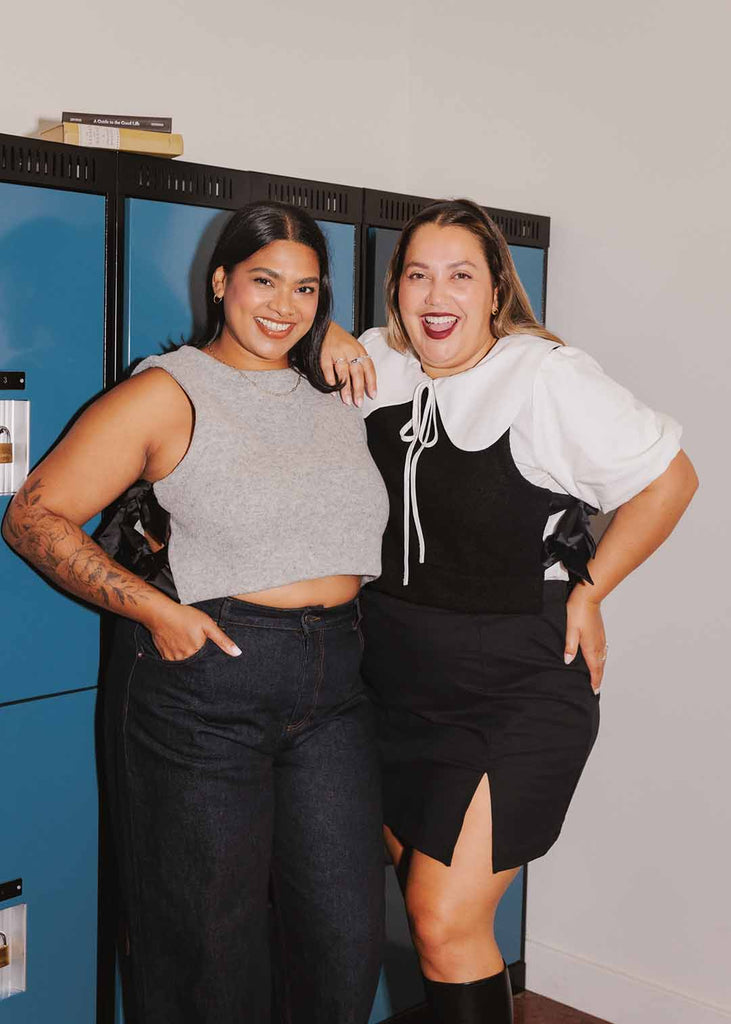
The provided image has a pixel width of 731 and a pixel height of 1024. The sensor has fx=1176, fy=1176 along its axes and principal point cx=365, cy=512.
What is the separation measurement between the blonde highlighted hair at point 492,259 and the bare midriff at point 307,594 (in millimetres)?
515

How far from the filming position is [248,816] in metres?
1.82

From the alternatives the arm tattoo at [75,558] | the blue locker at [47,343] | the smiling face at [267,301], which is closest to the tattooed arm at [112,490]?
the arm tattoo at [75,558]

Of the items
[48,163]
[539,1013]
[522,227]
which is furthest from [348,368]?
[539,1013]

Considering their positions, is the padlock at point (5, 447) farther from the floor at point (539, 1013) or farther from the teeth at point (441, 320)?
the floor at point (539, 1013)

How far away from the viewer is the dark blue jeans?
70.7 inches

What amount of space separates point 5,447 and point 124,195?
0.52m

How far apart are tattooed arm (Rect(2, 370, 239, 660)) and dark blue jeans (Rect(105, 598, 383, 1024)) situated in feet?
0.20

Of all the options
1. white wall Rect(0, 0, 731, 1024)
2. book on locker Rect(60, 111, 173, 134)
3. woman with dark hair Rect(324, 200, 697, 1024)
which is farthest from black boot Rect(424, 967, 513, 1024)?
book on locker Rect(60, 111, 173, 134)

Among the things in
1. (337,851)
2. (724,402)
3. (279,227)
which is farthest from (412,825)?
(724,402)

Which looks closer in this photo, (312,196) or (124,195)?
(124,195)

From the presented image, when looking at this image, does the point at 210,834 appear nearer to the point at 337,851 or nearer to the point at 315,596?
→ the point at 337,851

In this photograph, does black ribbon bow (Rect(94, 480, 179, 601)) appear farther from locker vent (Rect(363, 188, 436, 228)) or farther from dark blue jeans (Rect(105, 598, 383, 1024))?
locker vent (Rect(363, 188, 436, 228))

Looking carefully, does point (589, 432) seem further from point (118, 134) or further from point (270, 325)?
point (118, 134)

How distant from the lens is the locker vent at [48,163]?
6.58 ft
